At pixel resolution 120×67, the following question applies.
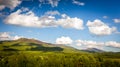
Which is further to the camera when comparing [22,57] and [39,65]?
[22,57]

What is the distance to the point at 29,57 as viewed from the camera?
199 metres

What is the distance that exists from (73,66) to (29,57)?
45.6m

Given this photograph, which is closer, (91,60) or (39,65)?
(39,65)

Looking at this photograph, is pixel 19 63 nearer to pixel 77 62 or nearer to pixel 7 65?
pixel 7 65

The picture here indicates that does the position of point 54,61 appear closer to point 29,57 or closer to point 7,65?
point 29,57

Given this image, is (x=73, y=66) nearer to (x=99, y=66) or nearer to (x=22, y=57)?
(x=99, y=66)

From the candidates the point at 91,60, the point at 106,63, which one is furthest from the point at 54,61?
the point at 106,63

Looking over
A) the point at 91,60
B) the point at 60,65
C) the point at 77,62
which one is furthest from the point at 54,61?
the point at 91,60

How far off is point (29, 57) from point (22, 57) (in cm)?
702

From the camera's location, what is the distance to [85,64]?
192 meters

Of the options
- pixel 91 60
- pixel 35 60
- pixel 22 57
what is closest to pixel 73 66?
pixel 91 60

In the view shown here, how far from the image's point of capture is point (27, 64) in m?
189

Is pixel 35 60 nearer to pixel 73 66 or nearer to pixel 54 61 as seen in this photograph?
pixel 54 61

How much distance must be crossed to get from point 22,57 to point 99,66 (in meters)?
76.8
